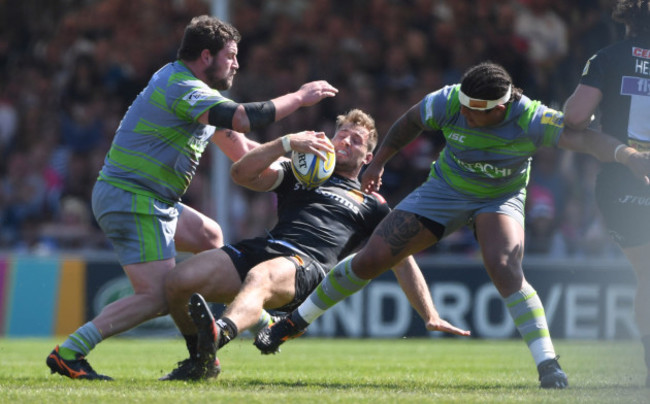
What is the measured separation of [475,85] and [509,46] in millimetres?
8630

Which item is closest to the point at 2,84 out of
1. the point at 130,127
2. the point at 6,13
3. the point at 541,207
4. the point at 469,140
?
the point at 6,13

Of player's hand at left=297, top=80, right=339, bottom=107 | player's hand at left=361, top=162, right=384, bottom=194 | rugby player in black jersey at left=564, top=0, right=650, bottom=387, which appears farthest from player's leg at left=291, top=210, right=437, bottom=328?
rugby player in black jersey at left=564, top=0, right=650, bottom=387

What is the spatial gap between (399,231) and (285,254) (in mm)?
879

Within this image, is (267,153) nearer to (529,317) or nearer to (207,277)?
(207,277)

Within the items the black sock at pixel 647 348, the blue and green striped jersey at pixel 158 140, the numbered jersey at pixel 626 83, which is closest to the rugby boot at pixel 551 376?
the black sock at pixel 647 348

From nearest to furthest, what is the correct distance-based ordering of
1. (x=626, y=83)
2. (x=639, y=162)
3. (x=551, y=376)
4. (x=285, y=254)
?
(x=639, y=162) < (x=551, y=376) < (x=626, y=83) < (x=285, y=254)

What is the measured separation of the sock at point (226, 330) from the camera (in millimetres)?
6184

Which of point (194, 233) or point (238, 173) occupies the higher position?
point (238, 173)

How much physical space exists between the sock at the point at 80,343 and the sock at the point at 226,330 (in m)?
0.96

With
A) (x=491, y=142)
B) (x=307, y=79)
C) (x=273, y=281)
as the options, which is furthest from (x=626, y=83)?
(x=307, y=79)

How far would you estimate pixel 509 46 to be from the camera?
14641 millimetres

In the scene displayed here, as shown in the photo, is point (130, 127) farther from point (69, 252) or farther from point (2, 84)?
point (2, 84)

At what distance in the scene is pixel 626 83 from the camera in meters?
6.55

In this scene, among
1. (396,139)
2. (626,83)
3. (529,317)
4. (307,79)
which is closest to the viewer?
(529,317)
